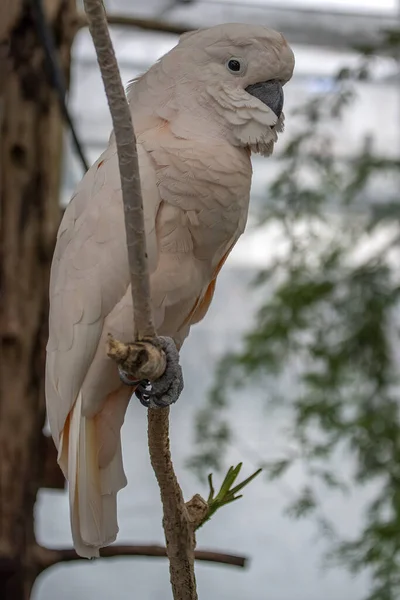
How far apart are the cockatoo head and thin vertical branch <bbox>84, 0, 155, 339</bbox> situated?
0.63 feet

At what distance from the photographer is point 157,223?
0.79 meters

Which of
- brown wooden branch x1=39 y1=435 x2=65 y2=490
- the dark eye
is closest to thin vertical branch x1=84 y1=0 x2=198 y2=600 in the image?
the dark eye

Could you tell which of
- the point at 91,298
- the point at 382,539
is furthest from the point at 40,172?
the point at 382,539

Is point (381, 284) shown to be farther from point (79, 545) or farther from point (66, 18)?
point (79, 545)

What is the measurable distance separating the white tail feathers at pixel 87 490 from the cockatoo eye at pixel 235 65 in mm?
366

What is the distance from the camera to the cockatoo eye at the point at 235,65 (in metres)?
0.79

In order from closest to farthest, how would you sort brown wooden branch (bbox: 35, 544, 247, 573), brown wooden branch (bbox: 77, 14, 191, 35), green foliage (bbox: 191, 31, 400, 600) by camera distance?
1. brown wooden branch (bbox: 35, 544, 247, 573)
2. brown wooden branch (bbox: 77, 14, 191, 35)
3. green foliage (bbox: 191, 31, 400, 600)

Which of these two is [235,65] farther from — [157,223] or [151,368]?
[151,368]

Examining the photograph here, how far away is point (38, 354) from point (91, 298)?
66 cm

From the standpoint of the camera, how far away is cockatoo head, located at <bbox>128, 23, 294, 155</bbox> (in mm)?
787

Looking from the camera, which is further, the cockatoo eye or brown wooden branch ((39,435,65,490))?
brown wooden branch ((39,435,65,490))

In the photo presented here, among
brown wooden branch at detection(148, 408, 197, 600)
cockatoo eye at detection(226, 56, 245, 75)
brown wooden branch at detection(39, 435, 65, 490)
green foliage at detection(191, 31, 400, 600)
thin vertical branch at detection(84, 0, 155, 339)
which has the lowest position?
brown wooden branch at detection(148, 408, 197, 600)

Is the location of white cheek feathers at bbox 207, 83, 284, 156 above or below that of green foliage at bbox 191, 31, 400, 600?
below

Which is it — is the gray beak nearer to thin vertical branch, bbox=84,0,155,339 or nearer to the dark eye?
the dark eye
